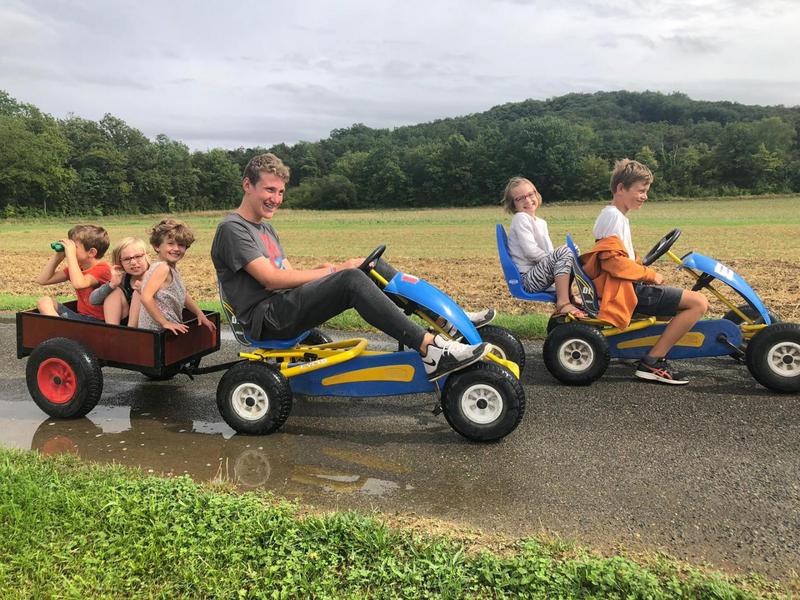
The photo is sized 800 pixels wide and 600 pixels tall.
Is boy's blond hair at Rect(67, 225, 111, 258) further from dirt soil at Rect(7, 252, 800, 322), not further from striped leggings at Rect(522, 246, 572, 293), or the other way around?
dirt soil at Rect(7, 252, 800, 322)

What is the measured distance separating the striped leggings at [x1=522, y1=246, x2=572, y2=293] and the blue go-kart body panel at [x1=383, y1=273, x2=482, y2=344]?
1745 millimetres

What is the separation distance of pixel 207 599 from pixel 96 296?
3.44 metres

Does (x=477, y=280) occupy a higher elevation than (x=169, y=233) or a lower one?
lower

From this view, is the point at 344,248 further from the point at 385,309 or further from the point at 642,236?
the point at 385,309

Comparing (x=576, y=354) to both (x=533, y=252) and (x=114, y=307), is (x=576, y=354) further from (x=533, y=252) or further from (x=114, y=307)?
(x=114, y=307)

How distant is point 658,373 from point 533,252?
5.11ft

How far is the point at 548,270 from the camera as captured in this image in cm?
581

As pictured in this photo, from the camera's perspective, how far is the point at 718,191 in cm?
6856

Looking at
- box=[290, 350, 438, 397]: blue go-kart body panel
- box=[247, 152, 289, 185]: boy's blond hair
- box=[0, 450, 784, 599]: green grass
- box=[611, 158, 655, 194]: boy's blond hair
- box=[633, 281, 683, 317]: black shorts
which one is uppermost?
box=[611, 158, 655, 194]: boy's blond hair

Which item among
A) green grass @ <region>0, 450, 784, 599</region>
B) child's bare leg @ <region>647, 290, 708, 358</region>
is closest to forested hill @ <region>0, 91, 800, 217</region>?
child's bare leg @ <region>647, 290, 708, 358</region>

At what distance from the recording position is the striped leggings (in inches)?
222

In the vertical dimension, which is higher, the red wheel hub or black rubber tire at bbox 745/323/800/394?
black rubber tire at bbox 745/323/800/394

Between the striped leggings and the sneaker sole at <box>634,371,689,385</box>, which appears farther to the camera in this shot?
the striped leggings

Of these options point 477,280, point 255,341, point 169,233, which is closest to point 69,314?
point 169,233
